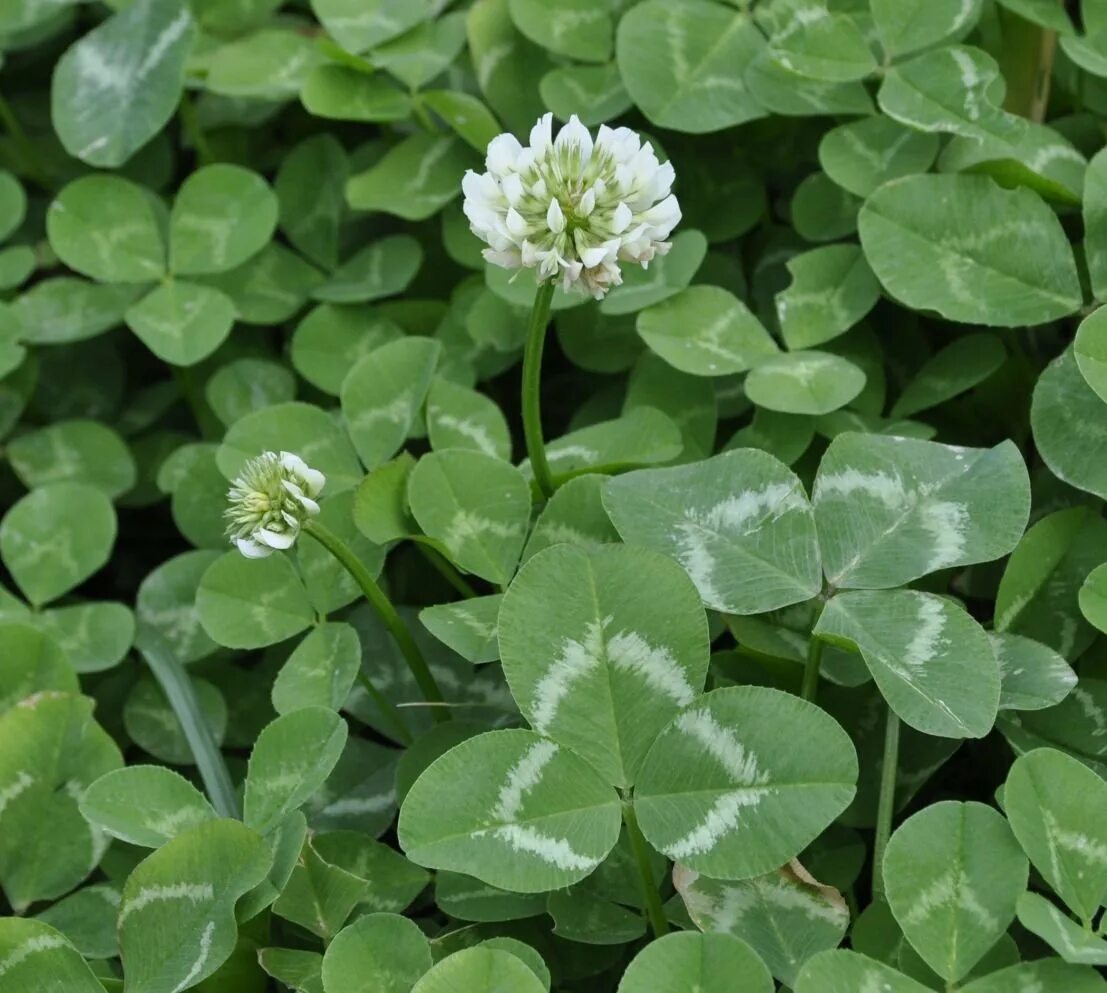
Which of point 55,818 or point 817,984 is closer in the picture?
point 817,984

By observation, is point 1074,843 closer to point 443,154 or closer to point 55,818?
point 55,818

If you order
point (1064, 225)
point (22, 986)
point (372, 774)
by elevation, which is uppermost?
point (1064, 225)

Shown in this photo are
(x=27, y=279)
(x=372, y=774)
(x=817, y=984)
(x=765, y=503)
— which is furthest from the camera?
(x=27, y=279)

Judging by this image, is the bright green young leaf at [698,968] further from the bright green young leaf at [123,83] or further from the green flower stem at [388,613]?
the bright green young leaf at [123,83]

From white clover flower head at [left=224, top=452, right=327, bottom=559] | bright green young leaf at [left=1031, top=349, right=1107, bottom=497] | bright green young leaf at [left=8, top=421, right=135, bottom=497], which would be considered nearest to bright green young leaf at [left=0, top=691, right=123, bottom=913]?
white clover flower head at [left=224, top=452, right=327, bottom=559]

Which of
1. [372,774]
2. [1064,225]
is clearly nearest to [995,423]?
[1064,225]

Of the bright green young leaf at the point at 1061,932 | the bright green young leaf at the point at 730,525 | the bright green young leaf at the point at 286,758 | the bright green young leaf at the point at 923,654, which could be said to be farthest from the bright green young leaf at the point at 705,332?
the bright green young leaf at the point at 1061,932

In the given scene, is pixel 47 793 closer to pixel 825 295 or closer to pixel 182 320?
pixel 182 320

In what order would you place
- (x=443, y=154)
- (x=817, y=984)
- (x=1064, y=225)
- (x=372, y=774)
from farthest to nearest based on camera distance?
1. (x=443, y=154)
2. (x=1064, y=225)
3. (x=372, y=774)
4. (x=817, y=984)
